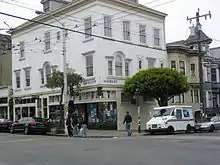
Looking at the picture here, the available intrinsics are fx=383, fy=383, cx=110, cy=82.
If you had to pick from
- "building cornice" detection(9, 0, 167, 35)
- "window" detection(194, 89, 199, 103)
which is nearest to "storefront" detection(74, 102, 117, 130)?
→ "building cornice" detection(9, 0, 167, 35)

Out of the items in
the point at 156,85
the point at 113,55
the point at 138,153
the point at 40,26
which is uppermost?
the point at 40,26

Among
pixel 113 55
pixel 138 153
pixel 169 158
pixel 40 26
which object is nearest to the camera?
pixel 169 158

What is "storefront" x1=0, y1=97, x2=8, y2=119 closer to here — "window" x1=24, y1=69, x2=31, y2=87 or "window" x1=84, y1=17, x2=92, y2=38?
"window" x1=24, y1=69, x2=31, y2=87

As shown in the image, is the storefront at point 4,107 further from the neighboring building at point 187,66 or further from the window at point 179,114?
the window at point 179,114

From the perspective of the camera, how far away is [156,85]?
31547mm

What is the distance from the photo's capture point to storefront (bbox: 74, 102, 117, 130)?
3297cm

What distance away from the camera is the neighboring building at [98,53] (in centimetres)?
3322

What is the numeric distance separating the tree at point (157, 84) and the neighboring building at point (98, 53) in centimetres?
211

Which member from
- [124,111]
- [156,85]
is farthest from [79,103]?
[156,85]

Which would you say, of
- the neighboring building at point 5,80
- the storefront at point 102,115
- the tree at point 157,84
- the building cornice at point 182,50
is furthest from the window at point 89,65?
the neighboring building at point 5,80

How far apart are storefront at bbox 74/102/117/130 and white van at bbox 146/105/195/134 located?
5.65 meters

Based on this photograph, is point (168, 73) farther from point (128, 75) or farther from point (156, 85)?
point (128, 75)

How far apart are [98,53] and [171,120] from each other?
946cm

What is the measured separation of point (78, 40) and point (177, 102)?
13.3 m
